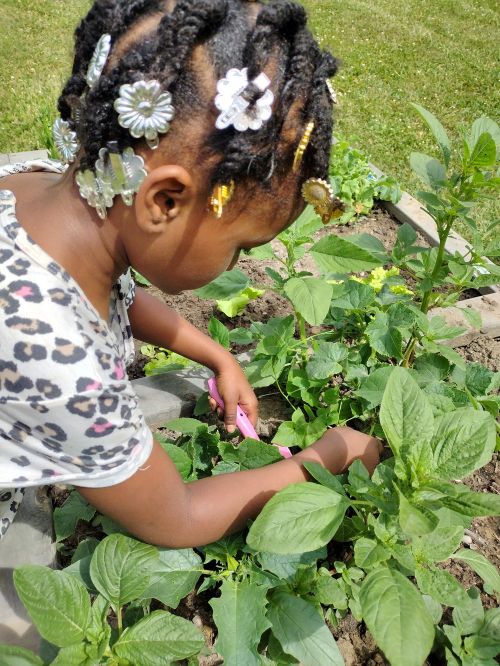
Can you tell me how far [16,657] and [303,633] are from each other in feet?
2.01

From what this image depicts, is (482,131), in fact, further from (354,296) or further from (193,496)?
(193,496)

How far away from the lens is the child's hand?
5.90ft

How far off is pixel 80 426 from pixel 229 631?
23.7 inches

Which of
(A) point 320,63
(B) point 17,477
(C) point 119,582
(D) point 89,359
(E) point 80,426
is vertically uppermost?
(A) point 320,63

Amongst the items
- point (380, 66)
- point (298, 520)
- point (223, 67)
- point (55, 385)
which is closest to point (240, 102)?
point (223, 67)

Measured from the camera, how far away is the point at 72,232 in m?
1.23

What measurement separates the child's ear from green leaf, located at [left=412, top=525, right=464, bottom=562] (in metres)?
0.83

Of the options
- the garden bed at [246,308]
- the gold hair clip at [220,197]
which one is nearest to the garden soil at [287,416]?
the garden bed at [246,308]

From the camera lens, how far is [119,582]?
1310 mm

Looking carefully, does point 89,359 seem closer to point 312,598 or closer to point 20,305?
point 20,305

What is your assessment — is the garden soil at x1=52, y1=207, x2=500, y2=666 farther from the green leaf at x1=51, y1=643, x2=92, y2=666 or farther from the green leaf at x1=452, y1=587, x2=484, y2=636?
the green leaf at x1=51, y1=643, x2=92, y2=666

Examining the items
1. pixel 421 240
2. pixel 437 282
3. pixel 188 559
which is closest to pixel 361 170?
pixel 421 240

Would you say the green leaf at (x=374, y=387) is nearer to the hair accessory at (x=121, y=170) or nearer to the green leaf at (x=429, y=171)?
the green leaf at (x=429, y=171)

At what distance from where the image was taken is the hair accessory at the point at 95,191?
3.79ft
